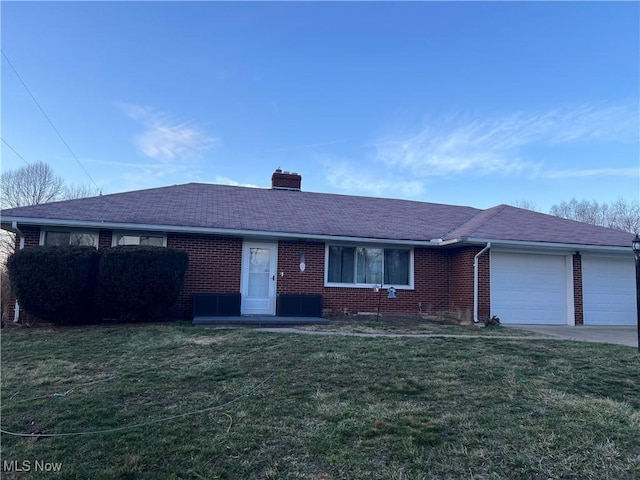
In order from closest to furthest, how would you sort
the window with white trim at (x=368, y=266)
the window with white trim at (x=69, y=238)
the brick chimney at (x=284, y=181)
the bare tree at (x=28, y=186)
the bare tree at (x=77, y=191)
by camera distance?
the window with white trim at (x=69, y=238), the window with white trim at (x=368, y=266), the brick chimney at (x=284, y=181), the bare tree at (x=28, y=186), the bare tree at (x=77, y=191)

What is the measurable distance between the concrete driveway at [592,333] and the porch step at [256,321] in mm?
5692

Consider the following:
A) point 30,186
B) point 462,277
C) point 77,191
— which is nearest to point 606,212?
point 462,277

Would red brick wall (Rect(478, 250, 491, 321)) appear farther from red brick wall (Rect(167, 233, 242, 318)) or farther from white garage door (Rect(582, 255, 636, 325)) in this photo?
red brick wall (Rect(167, 233, 242, 318))

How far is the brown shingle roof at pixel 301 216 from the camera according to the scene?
10.6 meters

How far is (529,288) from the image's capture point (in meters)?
11.6

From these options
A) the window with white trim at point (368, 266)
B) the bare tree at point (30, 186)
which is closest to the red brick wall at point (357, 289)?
the window with white trim at point (368, 266)

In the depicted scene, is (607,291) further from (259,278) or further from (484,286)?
(259,278)

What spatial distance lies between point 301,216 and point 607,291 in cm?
984

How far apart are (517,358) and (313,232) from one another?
6.40 m

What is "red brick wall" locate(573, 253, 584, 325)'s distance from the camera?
11523 millimetres

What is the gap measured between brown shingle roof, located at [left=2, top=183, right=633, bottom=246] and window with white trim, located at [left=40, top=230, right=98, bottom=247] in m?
0.59

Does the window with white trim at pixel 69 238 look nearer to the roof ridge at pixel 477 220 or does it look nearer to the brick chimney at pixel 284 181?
the brick chimney at pixel 284 181

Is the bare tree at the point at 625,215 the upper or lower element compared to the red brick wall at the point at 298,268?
upper

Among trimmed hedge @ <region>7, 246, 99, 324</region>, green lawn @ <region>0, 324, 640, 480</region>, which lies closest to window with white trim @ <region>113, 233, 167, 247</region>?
trimmed hedge @ <region>7, 246, 99, 324</region>
